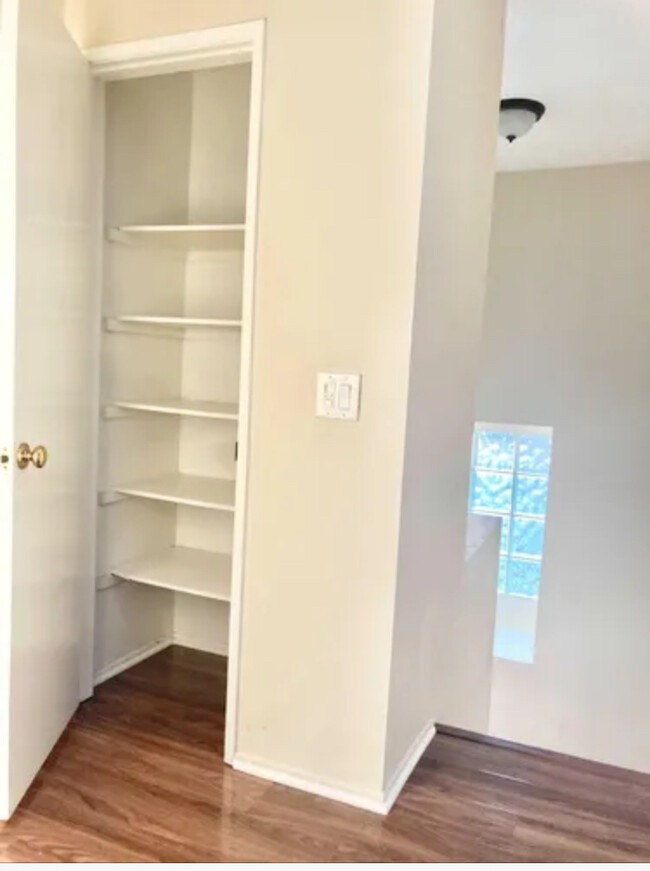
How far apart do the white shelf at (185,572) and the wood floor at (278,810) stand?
0.43 m

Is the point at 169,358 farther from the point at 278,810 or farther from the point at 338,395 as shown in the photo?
the point at 278,810

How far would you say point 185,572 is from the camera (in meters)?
2.73

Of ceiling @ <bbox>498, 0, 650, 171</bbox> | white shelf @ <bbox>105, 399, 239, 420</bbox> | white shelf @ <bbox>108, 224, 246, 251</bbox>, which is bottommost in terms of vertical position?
white shelf @ <bbox>105, 399, 239, 420</bbox>

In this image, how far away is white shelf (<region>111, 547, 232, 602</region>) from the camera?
102 inches

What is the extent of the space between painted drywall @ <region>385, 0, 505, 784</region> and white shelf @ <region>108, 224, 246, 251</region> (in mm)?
715

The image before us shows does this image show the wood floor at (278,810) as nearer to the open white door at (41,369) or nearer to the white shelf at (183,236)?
the open white door at (41,369)

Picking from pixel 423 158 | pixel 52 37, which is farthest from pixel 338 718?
pixel 52 37

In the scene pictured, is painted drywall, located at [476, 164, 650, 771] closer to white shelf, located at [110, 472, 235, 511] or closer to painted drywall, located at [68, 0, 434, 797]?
white shelf, located at [110, 472, 235, 511]

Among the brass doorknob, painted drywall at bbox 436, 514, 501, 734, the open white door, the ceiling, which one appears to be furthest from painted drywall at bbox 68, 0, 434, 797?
the ceiling

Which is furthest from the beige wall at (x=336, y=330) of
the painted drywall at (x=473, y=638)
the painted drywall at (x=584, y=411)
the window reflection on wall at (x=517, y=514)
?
the window reflection on wall at (x=517, y=514)

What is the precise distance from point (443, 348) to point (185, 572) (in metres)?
1.28

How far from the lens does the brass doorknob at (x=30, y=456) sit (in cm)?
187

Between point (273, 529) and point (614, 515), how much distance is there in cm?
288

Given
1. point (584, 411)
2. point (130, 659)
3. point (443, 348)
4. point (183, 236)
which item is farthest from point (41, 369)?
point (584, 411)
